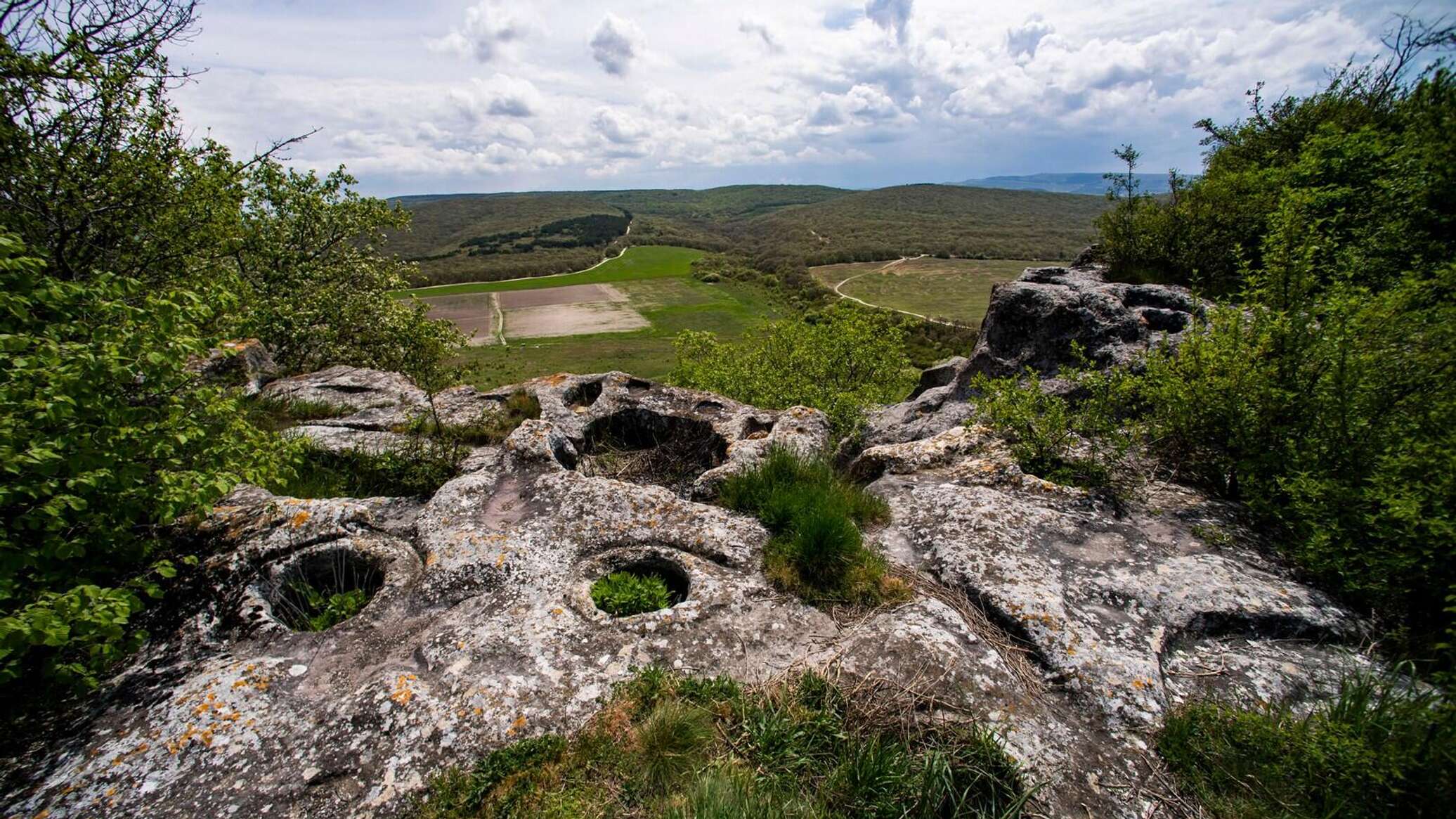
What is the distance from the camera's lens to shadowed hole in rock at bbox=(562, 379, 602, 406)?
1105 centimetres

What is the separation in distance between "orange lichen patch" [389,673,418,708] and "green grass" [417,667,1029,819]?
2.45 ft

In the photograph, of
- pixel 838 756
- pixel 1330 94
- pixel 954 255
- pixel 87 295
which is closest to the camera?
pixel 838 756

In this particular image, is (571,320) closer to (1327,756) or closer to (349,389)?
(349,389)

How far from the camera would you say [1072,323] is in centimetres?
1109

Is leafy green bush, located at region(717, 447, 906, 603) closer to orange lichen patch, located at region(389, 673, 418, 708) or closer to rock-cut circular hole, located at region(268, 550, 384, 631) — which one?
orange lichen patch, located at region(389, 673, 418, 708)

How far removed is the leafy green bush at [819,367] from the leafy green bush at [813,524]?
535 inches

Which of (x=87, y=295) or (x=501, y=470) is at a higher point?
(x=87, y=295)

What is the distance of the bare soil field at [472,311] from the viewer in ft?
294

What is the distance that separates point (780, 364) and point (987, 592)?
23.5m

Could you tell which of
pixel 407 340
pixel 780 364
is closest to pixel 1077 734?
pixel 407 340

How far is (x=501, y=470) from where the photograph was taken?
759 centimetres

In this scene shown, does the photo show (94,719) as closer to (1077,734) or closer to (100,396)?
(100,396)

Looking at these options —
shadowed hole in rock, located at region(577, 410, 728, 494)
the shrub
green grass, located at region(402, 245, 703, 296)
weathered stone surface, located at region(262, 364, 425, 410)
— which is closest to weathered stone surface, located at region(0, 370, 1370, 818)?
the shrub

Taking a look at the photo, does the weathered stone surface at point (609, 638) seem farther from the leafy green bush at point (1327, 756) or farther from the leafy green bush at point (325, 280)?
the leafy green bush at point (325, 280)
